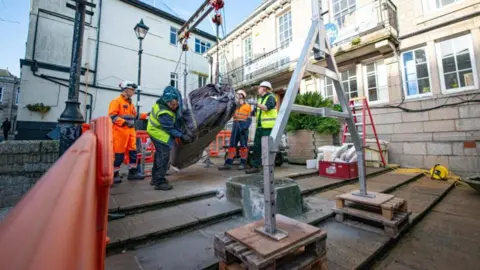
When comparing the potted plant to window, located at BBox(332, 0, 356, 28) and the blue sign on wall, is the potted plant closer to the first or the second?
the blue sign on wall

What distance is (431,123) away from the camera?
634cm

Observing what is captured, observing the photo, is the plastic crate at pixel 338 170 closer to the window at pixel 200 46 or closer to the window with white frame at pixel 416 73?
the window with white frame at pixel 416 73

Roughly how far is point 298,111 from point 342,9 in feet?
30.8

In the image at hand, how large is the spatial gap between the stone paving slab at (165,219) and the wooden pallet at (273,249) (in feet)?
2.76

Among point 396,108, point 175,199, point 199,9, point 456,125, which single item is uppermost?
point 199,9

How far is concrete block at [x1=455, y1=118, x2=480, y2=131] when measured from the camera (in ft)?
18.4

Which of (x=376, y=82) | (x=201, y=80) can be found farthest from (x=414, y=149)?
(x=201, y=80)

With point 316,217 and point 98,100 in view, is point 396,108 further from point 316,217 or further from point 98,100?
point 98,100

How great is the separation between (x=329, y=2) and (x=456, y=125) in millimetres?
6839

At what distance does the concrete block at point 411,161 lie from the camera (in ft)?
20.7

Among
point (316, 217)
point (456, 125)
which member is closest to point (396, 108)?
point (456, 125)

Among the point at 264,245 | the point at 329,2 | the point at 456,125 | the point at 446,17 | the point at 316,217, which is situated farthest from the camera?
the point at 329,2

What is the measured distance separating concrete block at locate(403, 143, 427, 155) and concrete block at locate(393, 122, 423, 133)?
1.57ft

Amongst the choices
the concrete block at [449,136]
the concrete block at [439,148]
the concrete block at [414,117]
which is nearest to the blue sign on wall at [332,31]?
the concrete block at [414,117]
